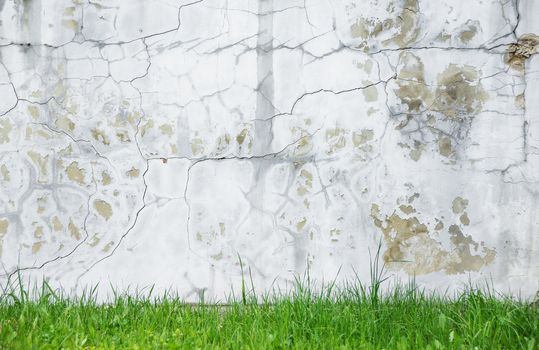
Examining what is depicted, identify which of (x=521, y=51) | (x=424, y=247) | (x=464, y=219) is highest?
(x=521, y=51)

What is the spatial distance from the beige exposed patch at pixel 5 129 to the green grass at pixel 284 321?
Answer: 0.56 metres

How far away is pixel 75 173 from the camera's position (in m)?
2.19

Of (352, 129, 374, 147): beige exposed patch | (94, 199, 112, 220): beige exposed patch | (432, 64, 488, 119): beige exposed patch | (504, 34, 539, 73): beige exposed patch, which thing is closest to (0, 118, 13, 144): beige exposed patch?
(94, 199, 112, 220): beige exposed patch

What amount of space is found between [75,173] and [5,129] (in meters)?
0.31

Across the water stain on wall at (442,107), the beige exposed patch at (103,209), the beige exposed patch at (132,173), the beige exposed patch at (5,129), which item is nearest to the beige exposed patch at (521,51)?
the water stain on wall at (442,107)

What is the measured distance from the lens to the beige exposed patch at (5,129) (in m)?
2.20

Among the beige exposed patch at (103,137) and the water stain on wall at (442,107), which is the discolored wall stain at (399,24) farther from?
the beige exposed patch at (103,137)

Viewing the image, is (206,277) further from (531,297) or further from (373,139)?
(531,297)

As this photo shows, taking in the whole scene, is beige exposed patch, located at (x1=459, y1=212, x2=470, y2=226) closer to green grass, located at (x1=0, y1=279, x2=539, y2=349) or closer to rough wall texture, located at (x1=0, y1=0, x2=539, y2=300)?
rough wall texture, located at (x1=0, y1=0, x2=539, y2=300)

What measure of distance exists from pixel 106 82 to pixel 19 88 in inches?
12.6

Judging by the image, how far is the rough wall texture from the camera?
6.98ft

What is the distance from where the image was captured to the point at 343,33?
2.16 metres

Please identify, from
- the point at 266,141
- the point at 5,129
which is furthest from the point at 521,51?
the point at 5,129

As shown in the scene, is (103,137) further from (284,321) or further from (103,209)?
(284,321)
